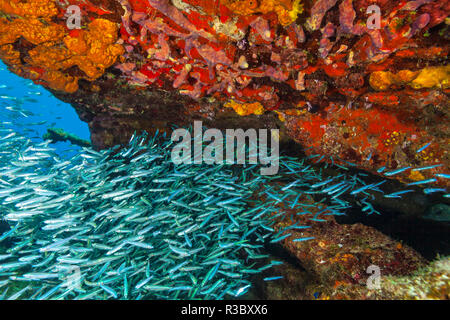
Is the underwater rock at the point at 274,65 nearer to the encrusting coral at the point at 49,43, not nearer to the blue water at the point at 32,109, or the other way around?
the encrusting coral at the point at 49,43

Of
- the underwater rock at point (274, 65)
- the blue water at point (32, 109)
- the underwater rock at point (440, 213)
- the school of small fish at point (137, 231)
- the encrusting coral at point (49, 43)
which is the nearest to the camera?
the underwater rock at point (274, 65)

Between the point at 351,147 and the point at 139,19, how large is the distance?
5.78m

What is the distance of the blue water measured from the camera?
847 cm

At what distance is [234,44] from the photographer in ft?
14.5

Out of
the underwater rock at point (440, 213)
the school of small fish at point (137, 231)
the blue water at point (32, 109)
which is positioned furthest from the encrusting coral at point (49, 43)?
the underwater rock at point (440, 213)

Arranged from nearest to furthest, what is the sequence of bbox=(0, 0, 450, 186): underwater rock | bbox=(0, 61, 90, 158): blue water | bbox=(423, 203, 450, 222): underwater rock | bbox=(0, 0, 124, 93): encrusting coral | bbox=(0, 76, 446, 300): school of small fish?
1. bbox=(0, 0, 450, 186): underwater rock
2. bbox=(0, 0, 124, 93): encrusting coral
3. bbox=(0, 76, 446, 300): school of small fish
4. bbox=(423, 203, 450, 222): underwater rock
5. bbox=(0, 61, 90, 158): blue water

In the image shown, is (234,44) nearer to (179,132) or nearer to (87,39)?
(87,39)

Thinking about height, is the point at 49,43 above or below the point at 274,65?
above

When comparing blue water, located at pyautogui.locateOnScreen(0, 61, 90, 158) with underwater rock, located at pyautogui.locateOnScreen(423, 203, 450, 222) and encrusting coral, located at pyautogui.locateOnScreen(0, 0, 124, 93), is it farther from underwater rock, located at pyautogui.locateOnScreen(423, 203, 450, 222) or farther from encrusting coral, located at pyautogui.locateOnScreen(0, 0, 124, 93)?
underwater rock, located at pyautogui.locateOnScreen(423, 203, 450, 222)

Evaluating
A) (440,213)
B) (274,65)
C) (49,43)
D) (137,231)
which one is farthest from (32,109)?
(440,213)

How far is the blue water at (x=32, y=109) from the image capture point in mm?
8469

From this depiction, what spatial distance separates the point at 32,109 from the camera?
5422 cm

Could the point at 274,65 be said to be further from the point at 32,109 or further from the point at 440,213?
the point at 32,109

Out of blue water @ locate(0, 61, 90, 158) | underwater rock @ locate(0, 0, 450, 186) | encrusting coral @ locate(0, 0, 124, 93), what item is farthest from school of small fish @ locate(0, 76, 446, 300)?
blue water @ locate(0, 61, 90, 158)
